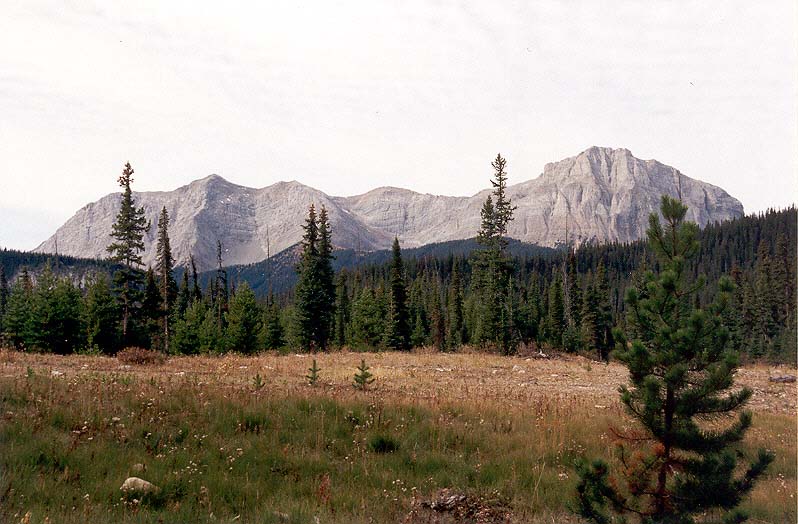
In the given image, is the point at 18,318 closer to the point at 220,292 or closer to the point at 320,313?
the point at 320,313

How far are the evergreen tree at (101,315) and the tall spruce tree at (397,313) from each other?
24405 mm

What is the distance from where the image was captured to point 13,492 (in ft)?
18.5

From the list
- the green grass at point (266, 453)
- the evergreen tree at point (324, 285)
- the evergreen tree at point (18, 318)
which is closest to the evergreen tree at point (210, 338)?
the evergreen tree at point (324, 285)

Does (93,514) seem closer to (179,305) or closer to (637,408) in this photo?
(637,408)

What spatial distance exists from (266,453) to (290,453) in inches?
14.2

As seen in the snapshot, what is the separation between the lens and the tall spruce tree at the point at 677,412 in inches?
221

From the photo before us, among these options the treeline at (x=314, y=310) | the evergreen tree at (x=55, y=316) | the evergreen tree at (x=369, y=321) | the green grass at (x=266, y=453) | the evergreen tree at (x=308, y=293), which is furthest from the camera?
the evergreen tree at (x=369, y=321)

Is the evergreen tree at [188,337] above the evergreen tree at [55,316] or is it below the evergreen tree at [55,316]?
below

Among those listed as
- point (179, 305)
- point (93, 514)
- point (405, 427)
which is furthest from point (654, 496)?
point (179, 305)

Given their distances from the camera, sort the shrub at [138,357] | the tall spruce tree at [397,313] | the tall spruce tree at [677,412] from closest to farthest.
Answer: the tall spruce tree at [677,412] < the shrub at [138,357] < the tall spruce tree at [397,313]

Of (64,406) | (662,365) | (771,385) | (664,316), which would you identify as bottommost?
(771,385)

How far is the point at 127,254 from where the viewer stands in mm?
38719

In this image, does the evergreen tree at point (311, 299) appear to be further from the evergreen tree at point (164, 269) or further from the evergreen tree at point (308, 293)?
the evergreen tree at point (164, 269)

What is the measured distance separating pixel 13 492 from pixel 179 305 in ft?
219
